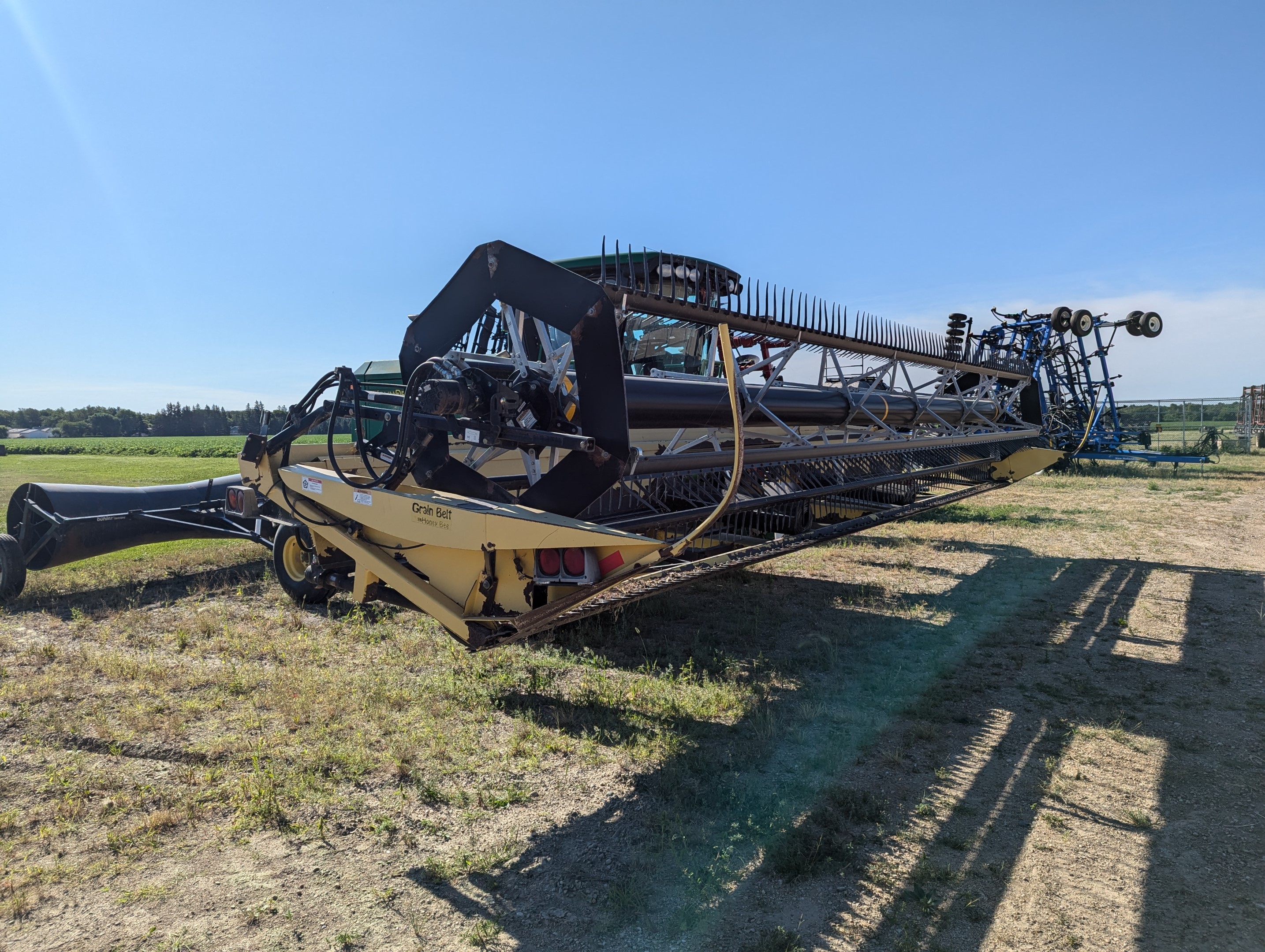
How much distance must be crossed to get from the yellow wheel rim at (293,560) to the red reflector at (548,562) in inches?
143

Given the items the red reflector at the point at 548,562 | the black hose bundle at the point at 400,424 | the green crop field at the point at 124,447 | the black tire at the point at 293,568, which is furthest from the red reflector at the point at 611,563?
the green crop field at the point at 124,447

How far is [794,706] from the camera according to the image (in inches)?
157

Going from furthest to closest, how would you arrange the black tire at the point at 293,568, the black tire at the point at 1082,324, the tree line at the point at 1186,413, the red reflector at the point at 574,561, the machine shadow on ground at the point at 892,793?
1. the tree line at the point at 1186,413
2. the black tire at the point at 1082,324
3. the black tire at the point at 293,568
4. the red reflector at the point at 574,561
5. the machine shadow on ground at the point at 892,793

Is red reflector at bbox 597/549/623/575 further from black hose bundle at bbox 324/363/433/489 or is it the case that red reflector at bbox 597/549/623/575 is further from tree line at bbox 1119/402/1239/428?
tree line at bbox 1119/402/1239/428

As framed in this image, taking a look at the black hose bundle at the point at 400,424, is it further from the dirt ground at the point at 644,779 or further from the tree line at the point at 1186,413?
the tree line at the point at 1186,413

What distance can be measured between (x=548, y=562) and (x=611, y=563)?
0.29 metres

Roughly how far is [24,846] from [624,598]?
7.97 feet

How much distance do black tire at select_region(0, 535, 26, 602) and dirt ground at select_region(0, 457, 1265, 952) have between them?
655mm

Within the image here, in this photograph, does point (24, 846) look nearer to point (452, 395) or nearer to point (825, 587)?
point (452, 395)

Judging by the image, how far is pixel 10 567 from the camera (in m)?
6.14

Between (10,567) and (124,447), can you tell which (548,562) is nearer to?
(10,567)

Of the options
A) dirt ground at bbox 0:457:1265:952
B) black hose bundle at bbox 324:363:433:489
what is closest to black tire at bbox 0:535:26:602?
dirt ground at bbox 0:457:1265:952

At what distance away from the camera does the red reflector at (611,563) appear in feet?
9.39

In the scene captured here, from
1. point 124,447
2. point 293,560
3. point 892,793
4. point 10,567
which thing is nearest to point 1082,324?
point 892,793
